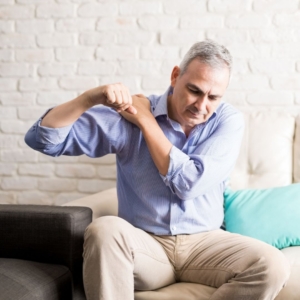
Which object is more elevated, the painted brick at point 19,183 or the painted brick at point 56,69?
the painted brick at point 56,69

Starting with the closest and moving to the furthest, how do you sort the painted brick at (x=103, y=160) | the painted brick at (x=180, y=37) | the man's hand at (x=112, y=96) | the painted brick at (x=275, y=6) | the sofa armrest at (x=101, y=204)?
the man's hand at (x=112, y=96) → the sofa armrest at (x=101, y=204) → the painted brick at (x=275, y=6) → the painted brick at (x=180, y=37) → the painted brick at (x=103, y=160)

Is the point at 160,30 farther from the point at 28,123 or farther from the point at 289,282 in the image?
the point at 289,282

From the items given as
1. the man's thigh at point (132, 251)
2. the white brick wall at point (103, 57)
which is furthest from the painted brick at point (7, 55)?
the man's thigh at point (132, 251)

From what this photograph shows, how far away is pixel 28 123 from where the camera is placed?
8.96ft

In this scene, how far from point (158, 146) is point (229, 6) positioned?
1.10m

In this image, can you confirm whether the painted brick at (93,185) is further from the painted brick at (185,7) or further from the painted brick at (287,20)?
the painted brick at (287,20)

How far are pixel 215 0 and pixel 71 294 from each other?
1.52 metres

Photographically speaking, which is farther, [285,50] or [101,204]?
[285,50]

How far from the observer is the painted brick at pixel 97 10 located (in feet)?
8.48

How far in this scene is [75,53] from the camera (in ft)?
8.68

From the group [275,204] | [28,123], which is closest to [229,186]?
[275,204]

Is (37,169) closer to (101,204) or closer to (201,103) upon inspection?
(101,204)

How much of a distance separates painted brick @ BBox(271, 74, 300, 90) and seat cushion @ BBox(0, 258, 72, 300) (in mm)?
1328

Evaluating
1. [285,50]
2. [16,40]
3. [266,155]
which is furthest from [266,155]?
[16,40]
